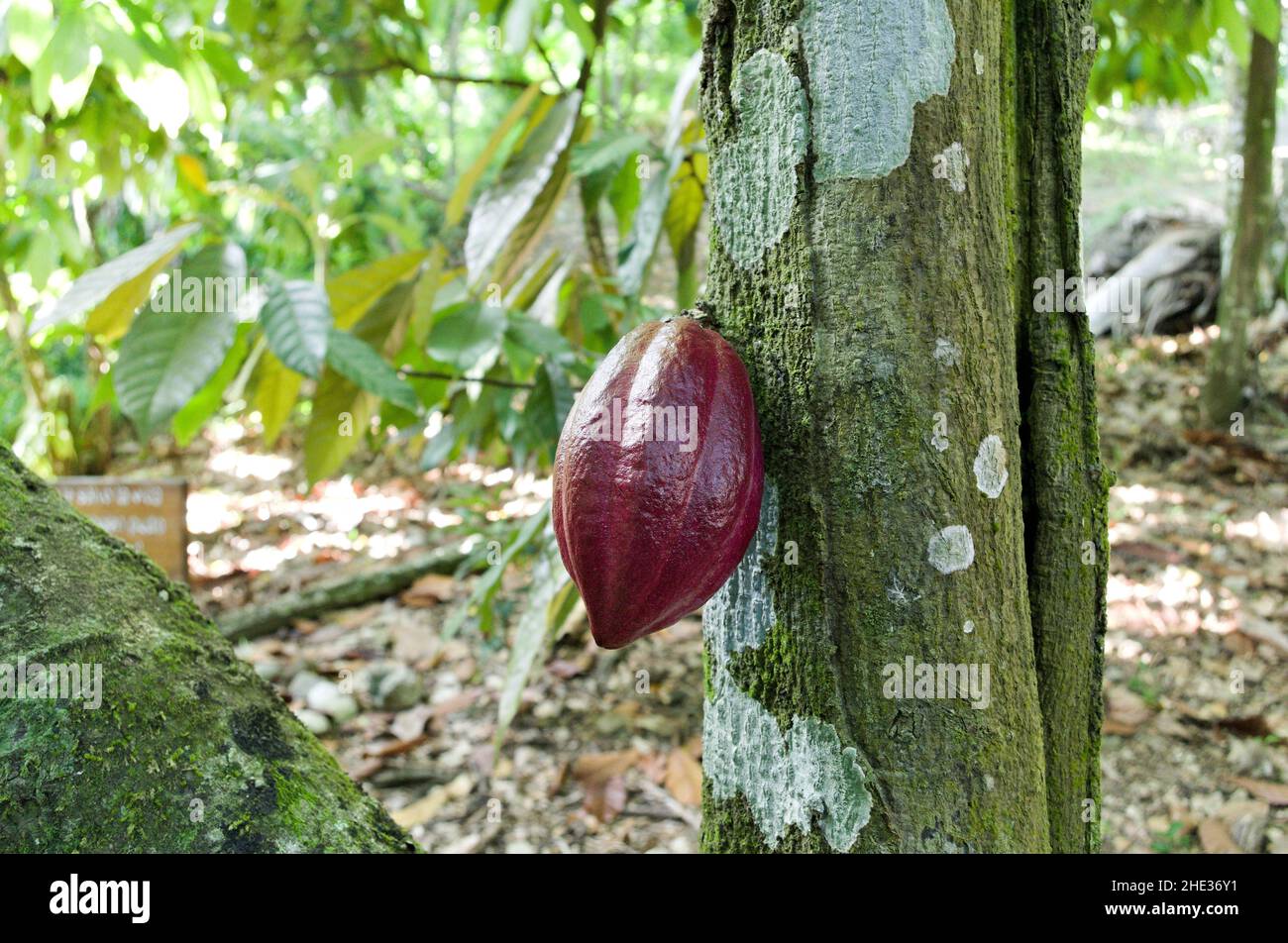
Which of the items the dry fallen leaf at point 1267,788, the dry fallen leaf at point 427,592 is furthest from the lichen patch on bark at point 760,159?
the dry fallen leaf at point 427,592

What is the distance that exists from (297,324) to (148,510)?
169cm

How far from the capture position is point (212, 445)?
526cm

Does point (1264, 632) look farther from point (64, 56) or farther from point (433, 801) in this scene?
point (64, 56)

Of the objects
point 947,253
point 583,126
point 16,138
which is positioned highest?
point 16,138

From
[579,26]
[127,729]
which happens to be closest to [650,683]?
[579,26]

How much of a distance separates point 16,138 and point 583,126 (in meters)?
1.71

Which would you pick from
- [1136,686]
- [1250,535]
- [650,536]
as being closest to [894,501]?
[650,536]

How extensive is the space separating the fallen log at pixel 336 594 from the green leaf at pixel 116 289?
177 centimetres

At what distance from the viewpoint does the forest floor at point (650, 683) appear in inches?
80.0

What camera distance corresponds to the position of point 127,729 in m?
0.67
